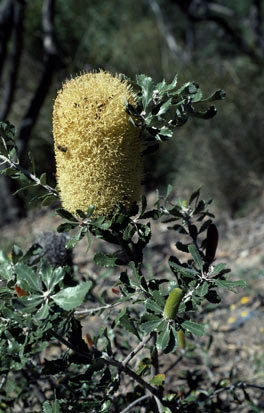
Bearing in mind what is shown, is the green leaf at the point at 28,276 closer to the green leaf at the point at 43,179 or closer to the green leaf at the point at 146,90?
the green leaf at the point at 43,179

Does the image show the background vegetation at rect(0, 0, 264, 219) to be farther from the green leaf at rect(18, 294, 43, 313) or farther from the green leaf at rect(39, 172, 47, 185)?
the green leaf at rect(18, 294, 43, 313)

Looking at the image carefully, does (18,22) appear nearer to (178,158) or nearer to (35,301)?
(178,158)

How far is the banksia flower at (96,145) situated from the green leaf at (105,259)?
0.40ft

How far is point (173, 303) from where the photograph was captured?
0.96 m

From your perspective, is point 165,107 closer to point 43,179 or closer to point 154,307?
point 43,179

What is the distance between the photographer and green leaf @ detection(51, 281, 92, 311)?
83 centimetres

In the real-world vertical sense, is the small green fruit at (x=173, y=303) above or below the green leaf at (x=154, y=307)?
above

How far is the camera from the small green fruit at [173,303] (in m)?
0.95

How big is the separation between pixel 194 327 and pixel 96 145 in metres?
0.49

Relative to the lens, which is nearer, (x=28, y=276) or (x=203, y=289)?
(x=28, y=276)

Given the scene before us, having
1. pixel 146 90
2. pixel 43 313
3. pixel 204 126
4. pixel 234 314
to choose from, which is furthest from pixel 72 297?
pixel 204 126

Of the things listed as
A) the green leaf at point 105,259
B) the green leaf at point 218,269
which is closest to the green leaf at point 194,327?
the green leaf at point 218,269

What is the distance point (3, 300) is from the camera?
108 cm

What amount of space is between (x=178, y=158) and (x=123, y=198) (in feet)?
15.4
